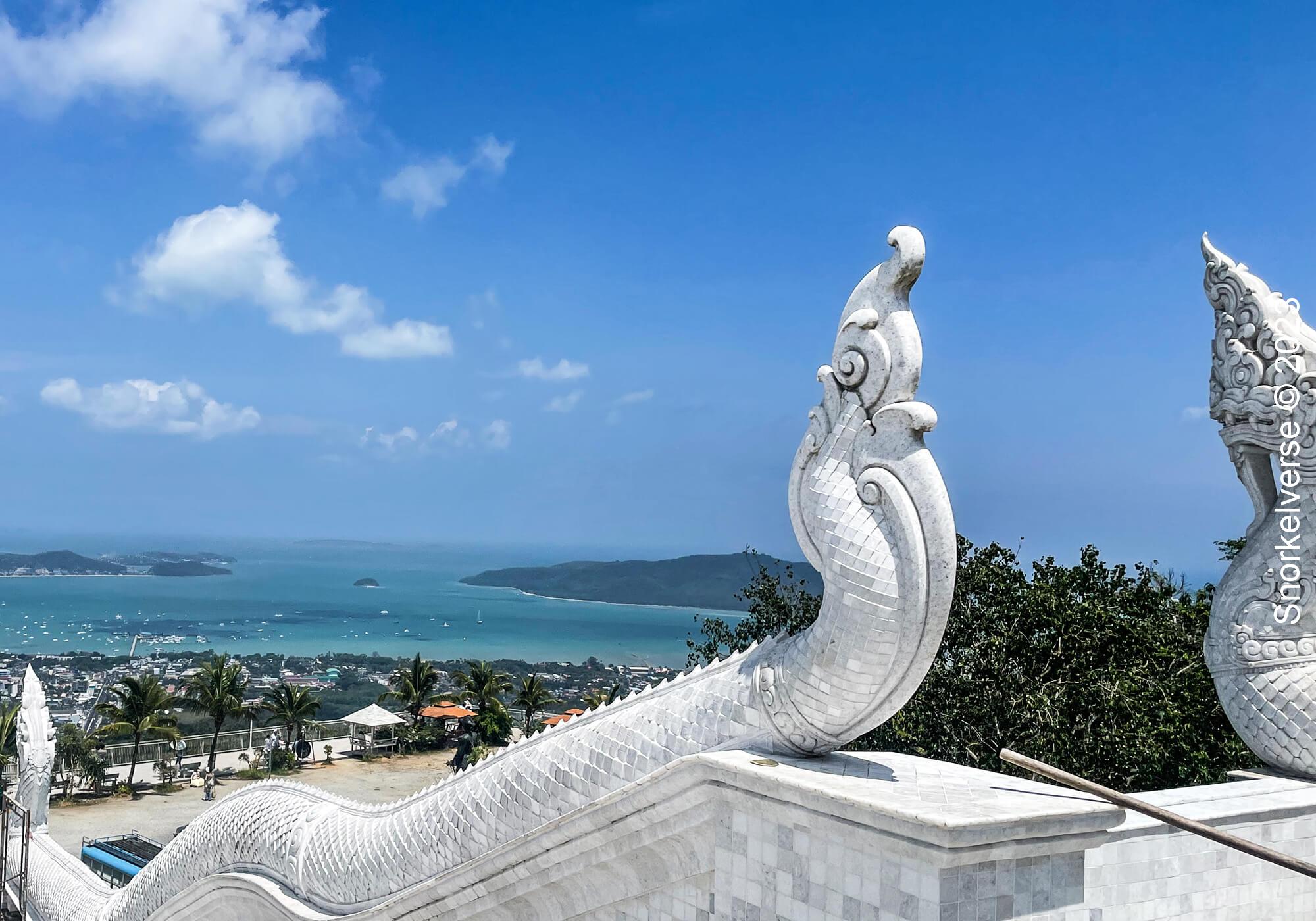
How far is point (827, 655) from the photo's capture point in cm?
468

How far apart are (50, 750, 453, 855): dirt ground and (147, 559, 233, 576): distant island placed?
16357cm

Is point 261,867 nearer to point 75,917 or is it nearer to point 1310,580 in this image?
point 75,917

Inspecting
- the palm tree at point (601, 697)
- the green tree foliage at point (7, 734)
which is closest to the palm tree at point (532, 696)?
the palm tree at point (601, 697)

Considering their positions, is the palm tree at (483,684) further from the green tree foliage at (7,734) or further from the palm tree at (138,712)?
the green tree foliage at (7,734)

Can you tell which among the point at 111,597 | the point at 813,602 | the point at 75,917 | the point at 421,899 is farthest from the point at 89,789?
the point at 111,597

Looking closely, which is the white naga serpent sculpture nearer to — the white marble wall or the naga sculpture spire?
the white marble wall

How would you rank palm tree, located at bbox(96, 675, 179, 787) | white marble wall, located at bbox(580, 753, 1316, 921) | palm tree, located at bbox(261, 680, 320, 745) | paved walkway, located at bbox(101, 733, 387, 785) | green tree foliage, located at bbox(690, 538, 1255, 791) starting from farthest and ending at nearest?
1. palm tree, located at bbox(261, 680, 320, 745)
2. paved walkway, located at bbox(101, 733, 387, 785)
3. palm tree, located at bbox(96, 675, 179, 787)
4. green tree foliage, located at bbox(690, 538, 1255, 791)
5. white marble wall, located at bbox(580, 753, 1316, 921)

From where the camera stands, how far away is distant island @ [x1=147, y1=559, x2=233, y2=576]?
563ft

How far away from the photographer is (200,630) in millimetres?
98688

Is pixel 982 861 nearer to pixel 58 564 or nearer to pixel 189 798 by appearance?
pixel 189 798

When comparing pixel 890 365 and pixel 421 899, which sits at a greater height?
pixel 890 365

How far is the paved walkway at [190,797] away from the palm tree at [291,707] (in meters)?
1.16

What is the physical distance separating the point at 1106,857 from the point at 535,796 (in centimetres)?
295

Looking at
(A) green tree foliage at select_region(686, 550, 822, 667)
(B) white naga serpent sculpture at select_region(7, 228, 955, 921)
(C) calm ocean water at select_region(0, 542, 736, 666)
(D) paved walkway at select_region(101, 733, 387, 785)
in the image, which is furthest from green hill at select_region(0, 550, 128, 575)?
(B) white naga serpent sculpture at select_region(7, 228, 955, 921)
